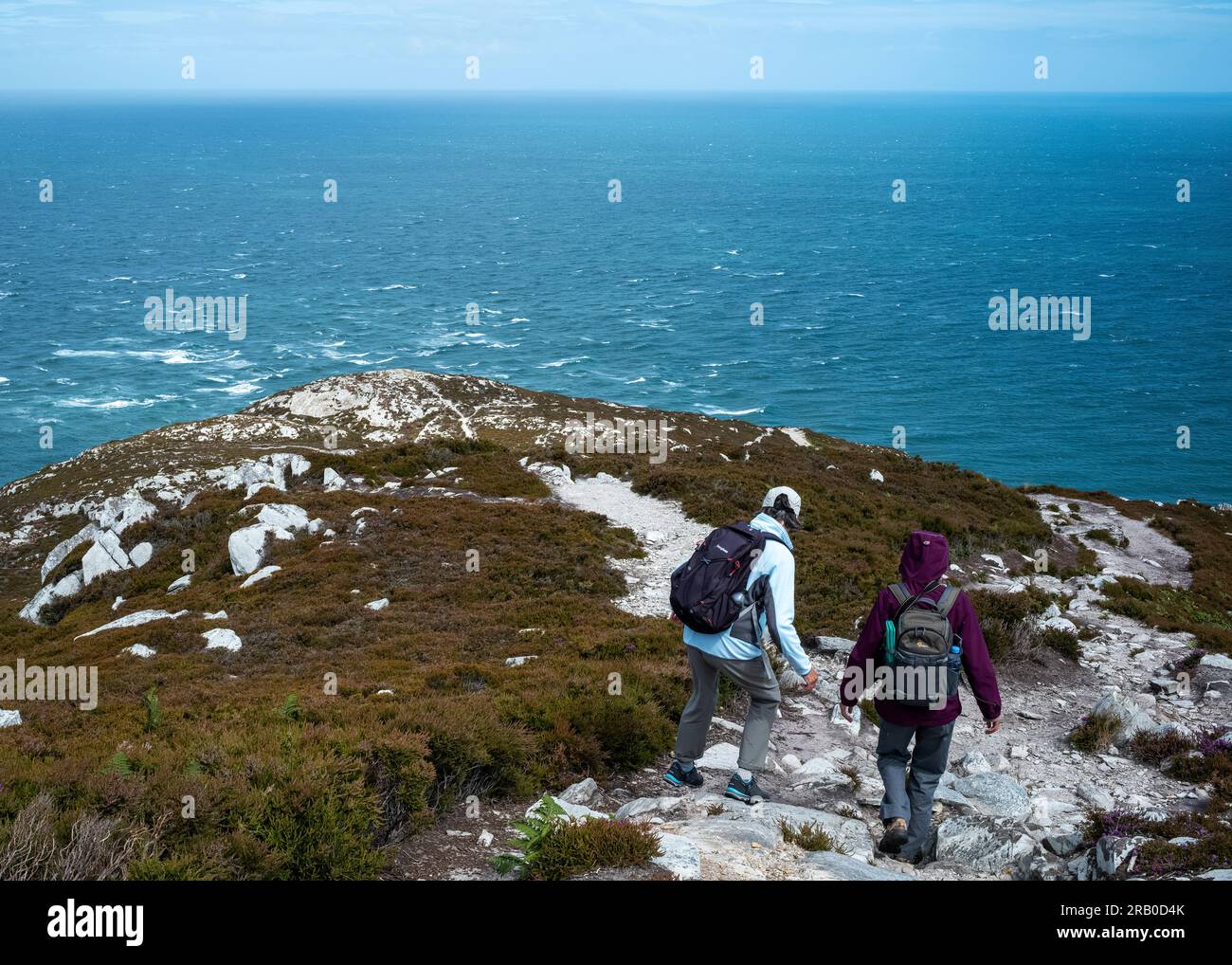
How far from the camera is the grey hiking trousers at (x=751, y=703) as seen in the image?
28.8 ft

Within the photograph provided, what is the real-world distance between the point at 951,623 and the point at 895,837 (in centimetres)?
214

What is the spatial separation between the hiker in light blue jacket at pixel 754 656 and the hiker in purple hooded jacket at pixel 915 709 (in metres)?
0.63

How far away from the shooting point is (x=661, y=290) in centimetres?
13962

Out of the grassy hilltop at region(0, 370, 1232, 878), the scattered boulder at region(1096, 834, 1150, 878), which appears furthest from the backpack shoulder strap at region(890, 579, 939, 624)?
the grassy hilltop at region(0, 370, 1232, 878)

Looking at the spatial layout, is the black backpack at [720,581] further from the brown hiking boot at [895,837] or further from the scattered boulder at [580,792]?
the scattered boulder at [580,792]

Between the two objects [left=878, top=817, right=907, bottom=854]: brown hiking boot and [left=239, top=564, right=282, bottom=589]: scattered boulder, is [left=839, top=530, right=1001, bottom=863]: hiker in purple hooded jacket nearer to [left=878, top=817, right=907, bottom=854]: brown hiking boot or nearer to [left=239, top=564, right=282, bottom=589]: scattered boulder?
[left=878, top=817, right=907, bottom=854]: brown hiking boot

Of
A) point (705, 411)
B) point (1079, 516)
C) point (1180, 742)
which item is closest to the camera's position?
point (1180, 742)

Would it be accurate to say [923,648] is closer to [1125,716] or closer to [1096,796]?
[1096,796]

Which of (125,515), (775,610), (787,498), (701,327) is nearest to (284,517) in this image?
(125,515)

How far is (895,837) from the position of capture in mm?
8352

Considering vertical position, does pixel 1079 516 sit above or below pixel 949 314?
below
